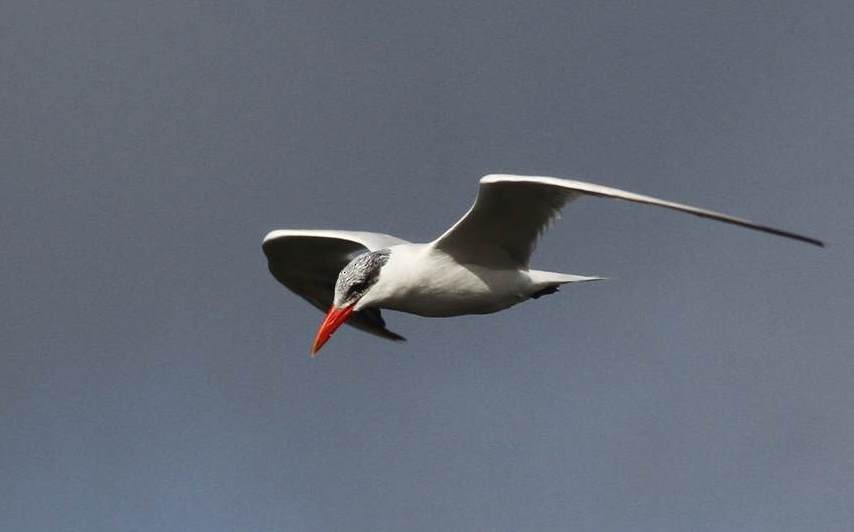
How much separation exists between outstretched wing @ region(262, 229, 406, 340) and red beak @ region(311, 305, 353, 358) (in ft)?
6.06

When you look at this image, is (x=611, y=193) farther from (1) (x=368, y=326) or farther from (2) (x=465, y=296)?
(1) (x=368, y=326)

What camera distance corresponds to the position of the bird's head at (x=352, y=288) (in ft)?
44.2

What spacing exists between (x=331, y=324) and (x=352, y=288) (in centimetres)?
48

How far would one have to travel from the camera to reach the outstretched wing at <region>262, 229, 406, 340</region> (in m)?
15.8

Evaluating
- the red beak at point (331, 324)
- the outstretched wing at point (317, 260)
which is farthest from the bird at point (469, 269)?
the outstretched wing at point (317, 260)

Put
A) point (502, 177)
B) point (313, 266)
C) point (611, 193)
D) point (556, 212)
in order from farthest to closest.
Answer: point (313, 266), point (556, 212), point (502, 177), point (611, 193)

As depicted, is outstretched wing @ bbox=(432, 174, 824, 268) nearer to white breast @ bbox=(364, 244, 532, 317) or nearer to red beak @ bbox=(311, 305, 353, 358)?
white breast @ bbox=(364, 244, 532, 317)

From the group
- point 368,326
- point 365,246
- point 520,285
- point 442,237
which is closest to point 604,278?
point 520,285

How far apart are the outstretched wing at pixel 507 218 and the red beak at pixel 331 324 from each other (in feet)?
4.22

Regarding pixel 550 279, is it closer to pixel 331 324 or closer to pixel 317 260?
pixel 331 324

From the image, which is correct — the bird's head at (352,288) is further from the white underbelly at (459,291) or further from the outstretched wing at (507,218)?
the outstretched wing at (507,218)

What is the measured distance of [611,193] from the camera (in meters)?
11.0

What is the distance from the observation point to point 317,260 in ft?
54.2

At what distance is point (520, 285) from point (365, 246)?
2356 mm
